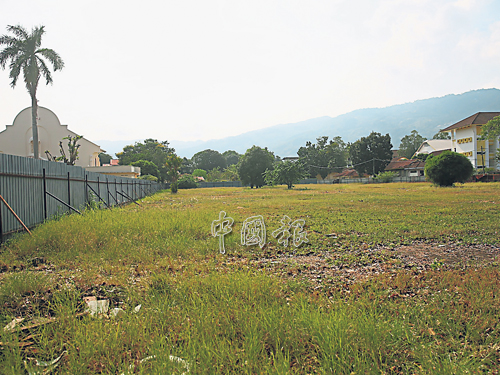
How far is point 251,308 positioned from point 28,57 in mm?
41909

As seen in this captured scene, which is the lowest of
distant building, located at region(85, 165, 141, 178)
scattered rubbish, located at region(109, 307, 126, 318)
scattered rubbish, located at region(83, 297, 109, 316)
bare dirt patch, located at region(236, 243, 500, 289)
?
Answer: bare dirt patch, located at region(236, 243, 500, 289)

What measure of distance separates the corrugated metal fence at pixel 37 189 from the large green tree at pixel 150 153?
60.6 meters

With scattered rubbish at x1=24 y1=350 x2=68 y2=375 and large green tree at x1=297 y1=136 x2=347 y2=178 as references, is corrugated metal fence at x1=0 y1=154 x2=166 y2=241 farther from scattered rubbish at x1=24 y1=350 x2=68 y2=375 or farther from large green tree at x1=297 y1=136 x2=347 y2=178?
large green tree at x1=297 y1=136 x2=347 y2=178

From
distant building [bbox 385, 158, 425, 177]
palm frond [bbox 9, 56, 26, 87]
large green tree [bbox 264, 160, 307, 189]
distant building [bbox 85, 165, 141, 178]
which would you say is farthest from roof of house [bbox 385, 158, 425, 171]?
palm frond [bbox 9, 56, 26, 87]

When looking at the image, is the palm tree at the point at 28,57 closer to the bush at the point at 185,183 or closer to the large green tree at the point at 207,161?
the bush at the point at 185,183

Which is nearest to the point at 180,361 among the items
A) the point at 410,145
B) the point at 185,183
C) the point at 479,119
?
the point at 185,183

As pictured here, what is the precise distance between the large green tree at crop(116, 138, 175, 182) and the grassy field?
68.9 metres

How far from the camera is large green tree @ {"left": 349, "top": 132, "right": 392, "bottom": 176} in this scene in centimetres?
7200

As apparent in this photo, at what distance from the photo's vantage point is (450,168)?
104ft

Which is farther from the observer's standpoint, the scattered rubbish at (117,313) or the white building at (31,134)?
the white building at (31,134)

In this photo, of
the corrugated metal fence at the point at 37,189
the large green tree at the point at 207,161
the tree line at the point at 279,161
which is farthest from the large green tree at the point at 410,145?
the corrugated metal fence at the point at 37,189

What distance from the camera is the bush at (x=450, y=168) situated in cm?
3141

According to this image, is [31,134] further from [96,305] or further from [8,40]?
[96,305]

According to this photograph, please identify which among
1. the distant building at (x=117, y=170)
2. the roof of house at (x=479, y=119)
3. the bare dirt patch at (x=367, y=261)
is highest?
the roof of house at (x=479, y=119)
